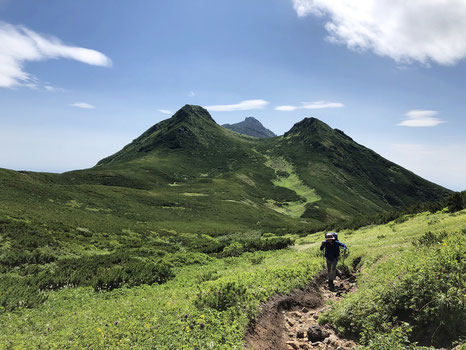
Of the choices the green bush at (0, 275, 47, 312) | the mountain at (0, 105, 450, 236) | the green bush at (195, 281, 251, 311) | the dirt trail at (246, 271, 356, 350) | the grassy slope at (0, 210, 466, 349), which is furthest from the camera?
the mountain at (0, 105, 450, 236)

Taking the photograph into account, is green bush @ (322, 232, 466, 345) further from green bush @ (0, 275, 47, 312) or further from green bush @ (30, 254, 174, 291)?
green bush @ (0, 275, 47, 312)

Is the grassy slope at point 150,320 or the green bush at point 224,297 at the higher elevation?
the green bush at point 224,297

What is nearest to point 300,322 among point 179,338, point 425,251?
point 179,338

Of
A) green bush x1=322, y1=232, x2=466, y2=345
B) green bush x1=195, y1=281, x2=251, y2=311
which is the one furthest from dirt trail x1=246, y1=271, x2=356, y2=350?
green bush x1=195, y1=281, x2=251, y2=311

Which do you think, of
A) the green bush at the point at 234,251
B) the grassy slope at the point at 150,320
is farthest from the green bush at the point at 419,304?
the green bush at the point at 234,251

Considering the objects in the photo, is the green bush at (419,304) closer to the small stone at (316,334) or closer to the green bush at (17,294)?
the small stone at (316,334)

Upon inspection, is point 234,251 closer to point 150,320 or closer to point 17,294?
point 17,294

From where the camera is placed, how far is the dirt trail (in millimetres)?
8383

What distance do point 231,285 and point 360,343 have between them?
484 cm

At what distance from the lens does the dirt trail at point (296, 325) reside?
8383 millimetres

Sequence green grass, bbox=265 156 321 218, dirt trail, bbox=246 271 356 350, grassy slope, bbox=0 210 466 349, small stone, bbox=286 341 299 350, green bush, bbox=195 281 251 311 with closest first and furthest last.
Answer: grassy slope, bbox=0 210 466 349, dirt trail, bbox=246 271 356 350, small stone, bbox=286 341 299 350, green bush, bbox=195 281 251 311, green grass, bbox=265 156 321 218

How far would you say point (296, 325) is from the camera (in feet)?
33.1

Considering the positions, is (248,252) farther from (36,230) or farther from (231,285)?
(36,230)

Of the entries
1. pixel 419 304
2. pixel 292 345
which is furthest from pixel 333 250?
pixel 292 345
